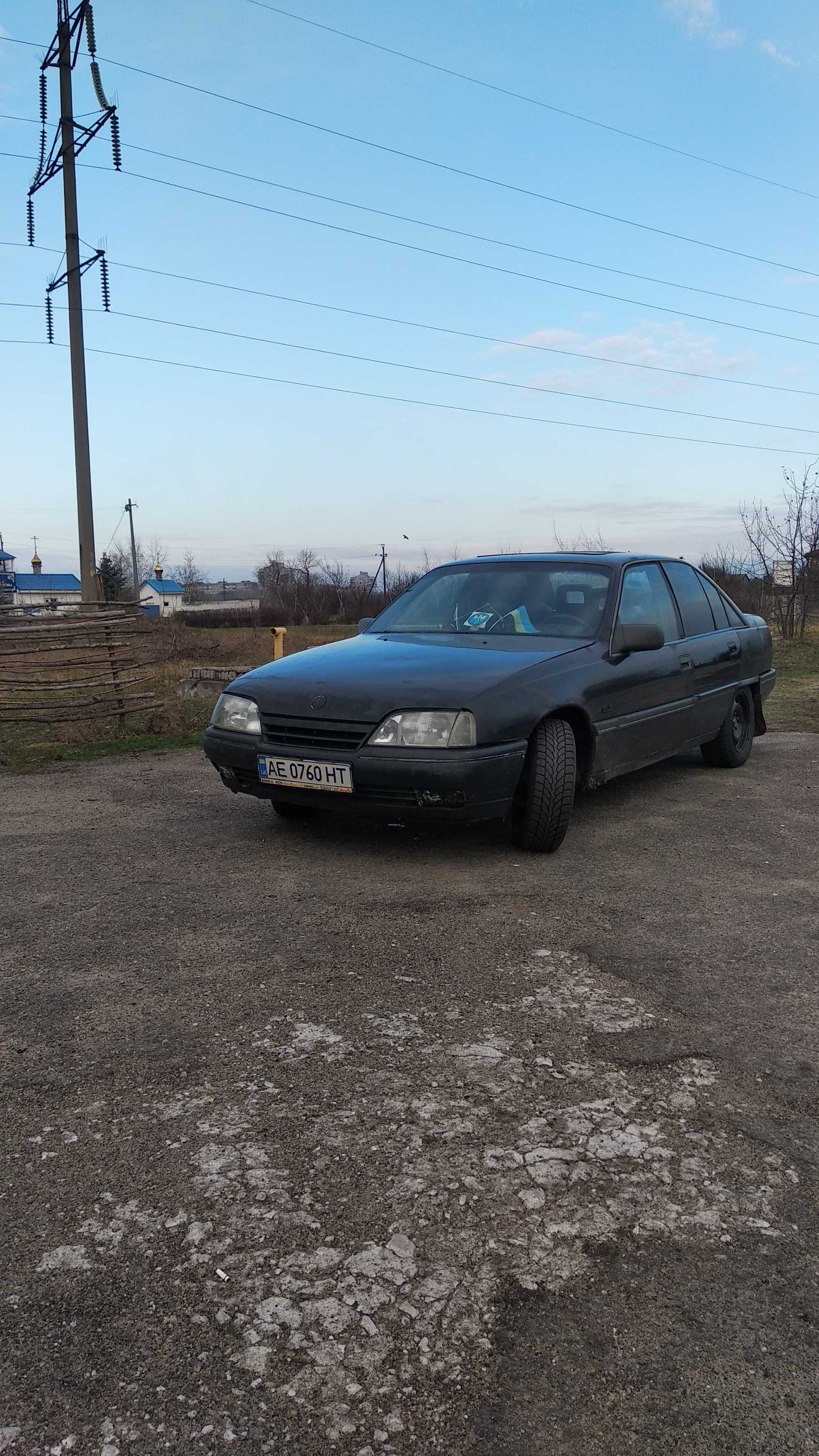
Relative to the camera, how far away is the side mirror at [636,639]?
5.00 meters

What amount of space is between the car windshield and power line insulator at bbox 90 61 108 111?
13650 millimetres

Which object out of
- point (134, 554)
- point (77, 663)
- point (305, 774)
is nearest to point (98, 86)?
point (77, 663)

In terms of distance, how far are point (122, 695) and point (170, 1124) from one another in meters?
7.19

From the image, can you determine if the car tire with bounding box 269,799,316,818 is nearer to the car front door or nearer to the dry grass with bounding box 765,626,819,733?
the car front door

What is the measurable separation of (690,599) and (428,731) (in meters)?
2.83

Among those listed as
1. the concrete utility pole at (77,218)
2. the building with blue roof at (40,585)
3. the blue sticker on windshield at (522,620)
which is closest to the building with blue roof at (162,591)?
the building with blue roof at (40,585)

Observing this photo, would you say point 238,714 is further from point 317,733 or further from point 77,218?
point 77,218

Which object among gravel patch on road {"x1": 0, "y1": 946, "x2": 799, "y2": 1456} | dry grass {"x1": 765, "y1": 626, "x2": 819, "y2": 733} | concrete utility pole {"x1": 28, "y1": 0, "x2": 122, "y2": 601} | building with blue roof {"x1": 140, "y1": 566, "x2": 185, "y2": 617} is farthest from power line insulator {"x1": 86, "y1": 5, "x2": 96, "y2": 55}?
building with blue roof {"x1": 140, "y1": 566, "x2": 185, "y2": 617}

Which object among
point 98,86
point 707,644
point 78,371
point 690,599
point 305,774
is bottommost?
point 305,774

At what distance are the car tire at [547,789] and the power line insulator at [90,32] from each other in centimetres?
1622

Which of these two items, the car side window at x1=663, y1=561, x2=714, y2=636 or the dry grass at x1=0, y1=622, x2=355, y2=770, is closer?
the car side window at x1=663, y1=561, x2=714, y2=636

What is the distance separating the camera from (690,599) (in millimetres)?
6199

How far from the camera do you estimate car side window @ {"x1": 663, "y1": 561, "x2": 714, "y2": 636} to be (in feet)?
19.8

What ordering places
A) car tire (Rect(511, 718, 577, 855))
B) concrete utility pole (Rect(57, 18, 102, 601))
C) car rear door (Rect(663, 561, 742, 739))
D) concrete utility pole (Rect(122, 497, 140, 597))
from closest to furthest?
car tire (Rect(511, 718, 577, 855)) → car rear door (Rect(663, 561, 742, 739)) → concrete utility pole (Rect(57, 18, 102, 601)) → concrete utility pole (Rect(122, 497, 140, 597))
